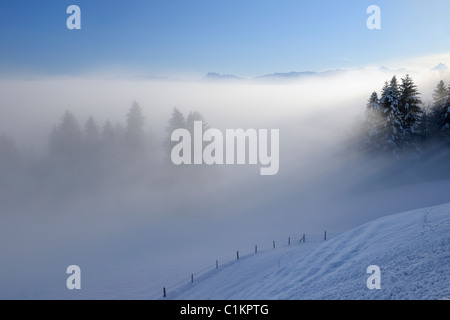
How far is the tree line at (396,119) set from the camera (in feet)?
115

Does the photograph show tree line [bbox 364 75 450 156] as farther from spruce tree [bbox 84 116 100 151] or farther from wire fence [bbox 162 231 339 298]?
spruce tree [bbox 84 116 100 151]

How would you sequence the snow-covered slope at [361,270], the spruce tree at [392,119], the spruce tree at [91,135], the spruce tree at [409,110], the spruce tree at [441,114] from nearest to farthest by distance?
the snow-covered slope at [361,270] < the spruce tree at [392,119] < the spruce tree at [409,110] < the spruce tree at [441,114] < the spruce tree at [91,135]

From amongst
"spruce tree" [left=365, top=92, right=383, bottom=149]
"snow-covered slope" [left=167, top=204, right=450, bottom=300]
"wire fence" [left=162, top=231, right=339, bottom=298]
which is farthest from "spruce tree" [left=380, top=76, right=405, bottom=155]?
"snow-covered slope" [left=167, top=204, right=450, bottom=300]

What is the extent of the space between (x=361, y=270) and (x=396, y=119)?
3288 cm

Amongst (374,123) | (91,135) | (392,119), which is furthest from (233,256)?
(91,135)

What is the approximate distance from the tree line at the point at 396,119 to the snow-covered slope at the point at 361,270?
26296 millimetres

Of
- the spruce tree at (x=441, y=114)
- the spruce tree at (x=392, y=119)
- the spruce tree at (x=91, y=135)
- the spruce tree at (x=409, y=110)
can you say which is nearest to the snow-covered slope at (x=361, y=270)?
the spruce tree at (x=392, y=119)

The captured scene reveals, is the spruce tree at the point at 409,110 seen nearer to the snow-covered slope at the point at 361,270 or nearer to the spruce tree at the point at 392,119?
the spruce tree at the point at 392,119

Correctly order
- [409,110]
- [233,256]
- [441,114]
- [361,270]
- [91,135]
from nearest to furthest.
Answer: [361,270]
[233,256]
[409,110]
[441,114]
[91,135]

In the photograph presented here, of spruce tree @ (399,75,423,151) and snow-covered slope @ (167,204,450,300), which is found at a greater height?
spruce tree @ (399,75,423,151)

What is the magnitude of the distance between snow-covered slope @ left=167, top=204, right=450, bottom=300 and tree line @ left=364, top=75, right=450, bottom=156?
26.3 meters

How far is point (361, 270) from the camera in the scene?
8969mm

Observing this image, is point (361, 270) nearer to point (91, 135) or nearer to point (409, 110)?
point (409, 110)

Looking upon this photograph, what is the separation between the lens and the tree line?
3506cm
